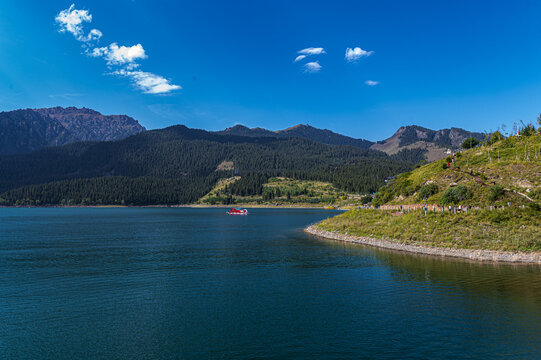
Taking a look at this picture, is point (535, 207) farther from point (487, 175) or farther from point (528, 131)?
point (528, 131)

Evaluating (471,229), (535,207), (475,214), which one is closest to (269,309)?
(471,229)

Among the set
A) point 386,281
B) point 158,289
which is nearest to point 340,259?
point 386,281

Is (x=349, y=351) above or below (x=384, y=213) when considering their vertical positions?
below

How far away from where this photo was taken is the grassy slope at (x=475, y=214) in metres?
66.4

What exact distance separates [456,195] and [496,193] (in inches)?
327

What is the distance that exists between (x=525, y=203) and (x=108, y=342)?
277ft

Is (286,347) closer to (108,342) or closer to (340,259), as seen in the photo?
(108,342)

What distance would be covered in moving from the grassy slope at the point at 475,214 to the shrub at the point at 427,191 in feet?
4.25

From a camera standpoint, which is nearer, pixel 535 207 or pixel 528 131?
pixel 535 207

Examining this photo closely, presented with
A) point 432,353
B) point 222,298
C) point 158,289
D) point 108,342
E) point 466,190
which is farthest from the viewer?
point 466,190

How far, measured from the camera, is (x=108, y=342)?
2869 cm

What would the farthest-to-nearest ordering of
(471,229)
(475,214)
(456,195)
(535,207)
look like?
(456,195) → (475,214) → (535,207) → (471,229)

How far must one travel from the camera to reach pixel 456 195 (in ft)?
279

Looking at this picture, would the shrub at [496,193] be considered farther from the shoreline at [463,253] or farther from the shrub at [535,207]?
the shoreline at [463,253]
